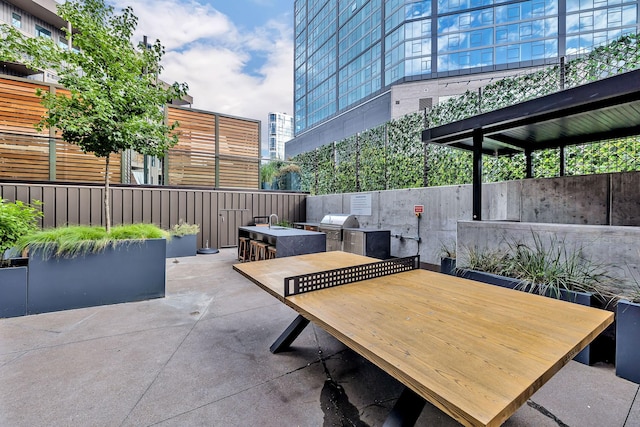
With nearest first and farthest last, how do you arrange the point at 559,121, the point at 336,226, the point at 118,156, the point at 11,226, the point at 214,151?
the point at 11,226 < the point at 559,121 < the point at 336,226 < the point at 118,156 < the point at 214,151

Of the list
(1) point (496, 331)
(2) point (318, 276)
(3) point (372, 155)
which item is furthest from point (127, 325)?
(3) point (372, 155)

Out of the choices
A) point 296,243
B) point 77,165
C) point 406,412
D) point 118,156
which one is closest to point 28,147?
point 77,165

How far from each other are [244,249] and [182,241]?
2004 millimetres

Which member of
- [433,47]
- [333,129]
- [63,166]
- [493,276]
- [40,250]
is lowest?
[493,276]

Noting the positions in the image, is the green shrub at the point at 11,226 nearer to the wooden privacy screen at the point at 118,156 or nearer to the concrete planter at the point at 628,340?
the wooden privacy screen at the point at 118,156

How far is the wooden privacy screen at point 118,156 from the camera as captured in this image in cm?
687

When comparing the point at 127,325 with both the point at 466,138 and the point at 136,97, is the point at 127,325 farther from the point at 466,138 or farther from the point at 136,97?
the point at 466,138

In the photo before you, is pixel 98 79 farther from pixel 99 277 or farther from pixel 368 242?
pixel 368 242

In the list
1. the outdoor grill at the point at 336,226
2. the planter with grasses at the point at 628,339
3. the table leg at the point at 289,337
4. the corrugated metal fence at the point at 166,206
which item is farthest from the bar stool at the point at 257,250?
the planter with grasses at the point at 628,339

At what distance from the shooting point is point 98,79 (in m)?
3.94

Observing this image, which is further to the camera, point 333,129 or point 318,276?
point 333,129

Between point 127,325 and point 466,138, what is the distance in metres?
5.27

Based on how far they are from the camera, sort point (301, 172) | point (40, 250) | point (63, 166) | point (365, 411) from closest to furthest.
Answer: point (365, 411) < point (40, 250) < point (63, 166) < point (301, 172)

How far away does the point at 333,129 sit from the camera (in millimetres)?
27172
